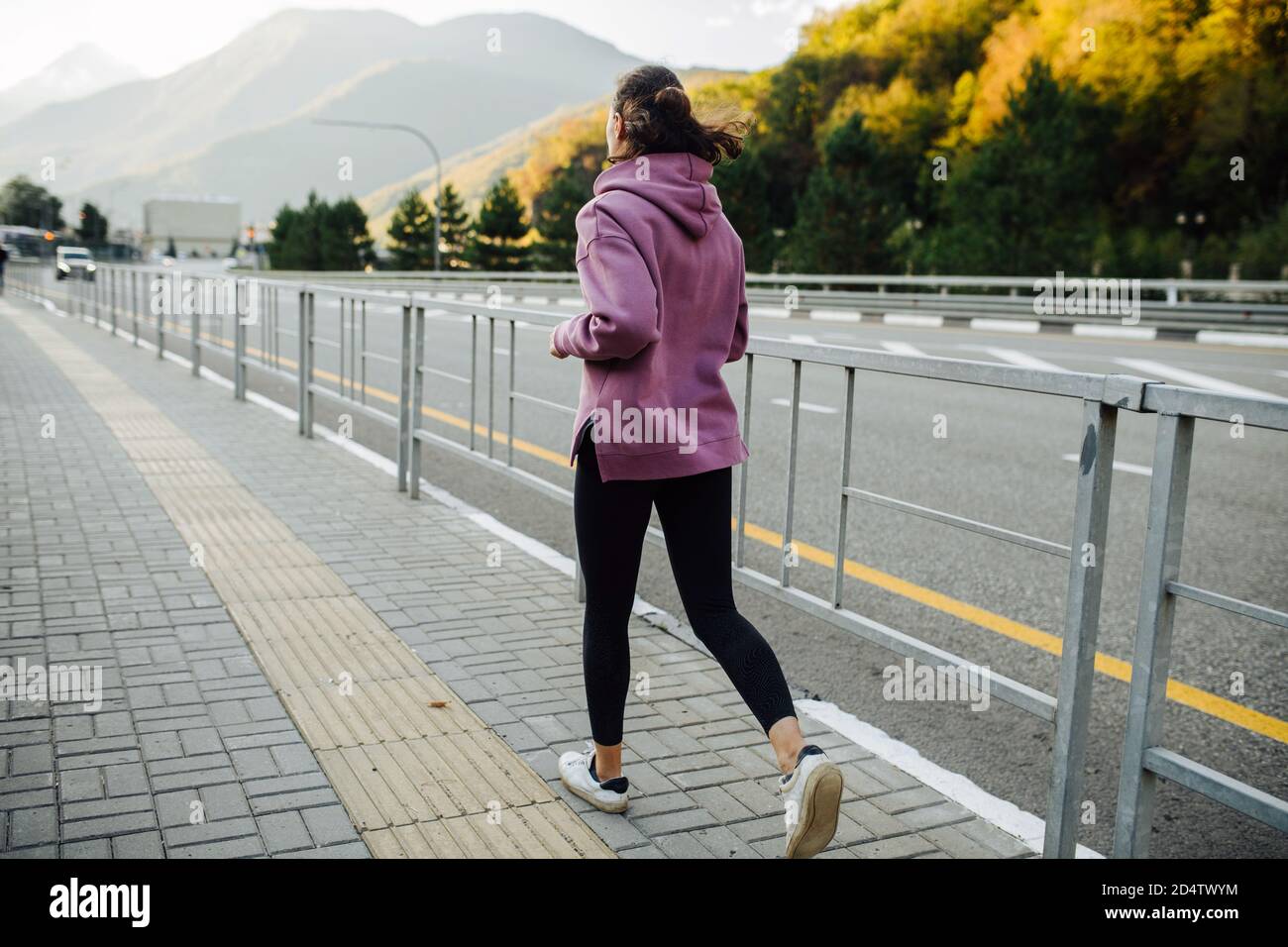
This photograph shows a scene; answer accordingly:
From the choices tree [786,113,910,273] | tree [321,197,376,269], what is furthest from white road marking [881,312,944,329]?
tree [321,197,376,269]

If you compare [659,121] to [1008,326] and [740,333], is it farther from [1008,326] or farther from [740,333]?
[1008,326]

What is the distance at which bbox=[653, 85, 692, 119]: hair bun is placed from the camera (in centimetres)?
300

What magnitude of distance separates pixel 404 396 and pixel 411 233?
59386 mm

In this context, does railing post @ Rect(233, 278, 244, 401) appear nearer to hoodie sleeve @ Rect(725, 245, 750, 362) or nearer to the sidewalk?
the sidewalk

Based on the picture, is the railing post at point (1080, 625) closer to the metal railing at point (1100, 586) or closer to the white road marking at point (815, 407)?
the metal railing at point (1100, 586)

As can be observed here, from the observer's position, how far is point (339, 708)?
Answer: 4.09 metres

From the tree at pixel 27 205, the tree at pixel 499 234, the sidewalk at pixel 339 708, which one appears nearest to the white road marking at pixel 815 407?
the sidewalk at pixel 339 708

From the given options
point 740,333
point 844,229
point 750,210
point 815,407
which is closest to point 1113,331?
point 815,407

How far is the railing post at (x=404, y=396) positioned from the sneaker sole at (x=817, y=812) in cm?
495

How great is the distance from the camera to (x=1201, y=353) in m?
17.6

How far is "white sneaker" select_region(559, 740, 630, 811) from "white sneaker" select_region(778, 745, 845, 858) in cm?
56
